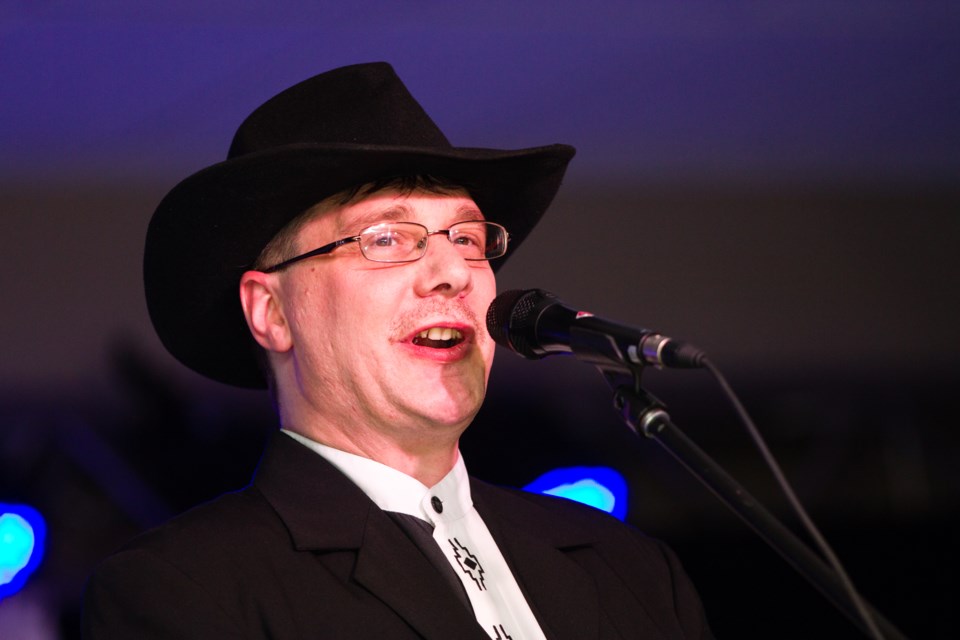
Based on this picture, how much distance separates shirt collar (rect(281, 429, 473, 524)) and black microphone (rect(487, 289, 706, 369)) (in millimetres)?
361

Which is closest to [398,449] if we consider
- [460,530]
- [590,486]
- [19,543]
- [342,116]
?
[460,530]

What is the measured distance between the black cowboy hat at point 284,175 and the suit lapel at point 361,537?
0.42 meters

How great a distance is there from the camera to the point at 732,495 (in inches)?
57.5

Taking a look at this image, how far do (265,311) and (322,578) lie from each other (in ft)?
2.02

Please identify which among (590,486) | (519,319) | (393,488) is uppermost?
(519,319)

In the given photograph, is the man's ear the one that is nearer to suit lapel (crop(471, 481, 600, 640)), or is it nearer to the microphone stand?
suit lapel (crop(471, 481, 600, 640))

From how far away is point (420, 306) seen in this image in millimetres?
2094

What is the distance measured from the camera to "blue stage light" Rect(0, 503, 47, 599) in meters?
3.58

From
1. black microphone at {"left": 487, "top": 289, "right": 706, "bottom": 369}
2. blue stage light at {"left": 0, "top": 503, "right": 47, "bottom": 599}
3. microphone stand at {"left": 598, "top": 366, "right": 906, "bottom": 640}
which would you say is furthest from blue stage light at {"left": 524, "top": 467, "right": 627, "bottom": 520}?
microphone stand at {"left": 598, "top": 366, "right": 906, "bottom": 640}

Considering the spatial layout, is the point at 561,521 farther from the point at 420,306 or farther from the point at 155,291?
the point at 155,291

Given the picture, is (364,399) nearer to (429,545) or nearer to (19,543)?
(429,545)

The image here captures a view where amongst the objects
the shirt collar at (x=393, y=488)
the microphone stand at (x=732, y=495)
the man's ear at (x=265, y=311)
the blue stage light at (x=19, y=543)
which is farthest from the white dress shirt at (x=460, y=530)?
the blue stage light at (x=19, y=543)

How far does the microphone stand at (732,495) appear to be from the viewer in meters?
1.35

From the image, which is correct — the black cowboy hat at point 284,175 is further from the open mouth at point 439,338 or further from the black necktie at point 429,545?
the black necktie at point 429,545
